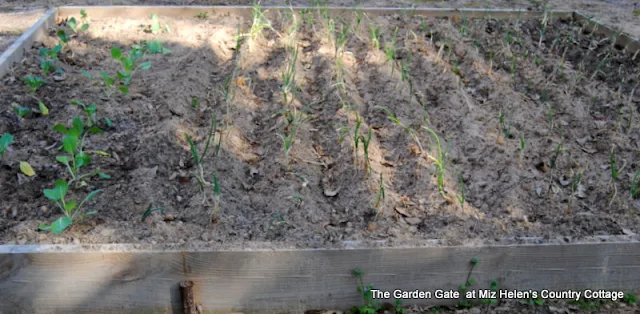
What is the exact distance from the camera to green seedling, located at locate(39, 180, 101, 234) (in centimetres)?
243

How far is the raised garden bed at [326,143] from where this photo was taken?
2496mm

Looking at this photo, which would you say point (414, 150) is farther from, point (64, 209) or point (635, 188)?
point (64, 209)

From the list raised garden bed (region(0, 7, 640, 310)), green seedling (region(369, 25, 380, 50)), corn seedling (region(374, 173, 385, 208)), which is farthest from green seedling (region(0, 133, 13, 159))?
green seedling (region(369, 25, 380, 50))

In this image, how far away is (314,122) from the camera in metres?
3.54

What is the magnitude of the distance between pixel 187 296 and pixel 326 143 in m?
1.28

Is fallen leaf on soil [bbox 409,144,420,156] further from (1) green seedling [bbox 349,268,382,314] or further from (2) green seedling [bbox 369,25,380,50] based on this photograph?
(2) green seedling [bbox 369,25,380,50]

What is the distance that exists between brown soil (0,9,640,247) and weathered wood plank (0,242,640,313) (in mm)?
88

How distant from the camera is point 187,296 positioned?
2289mm

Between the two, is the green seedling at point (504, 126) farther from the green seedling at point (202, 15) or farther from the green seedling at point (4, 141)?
the green seedling at point (202, 15)

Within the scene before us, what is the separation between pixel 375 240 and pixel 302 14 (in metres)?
2.89

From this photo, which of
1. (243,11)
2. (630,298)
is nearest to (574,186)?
(630,298)

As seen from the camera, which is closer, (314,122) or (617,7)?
(314,122)

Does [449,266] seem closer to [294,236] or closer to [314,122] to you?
[294,236]

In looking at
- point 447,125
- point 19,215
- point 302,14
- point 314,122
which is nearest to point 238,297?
point 19,215
